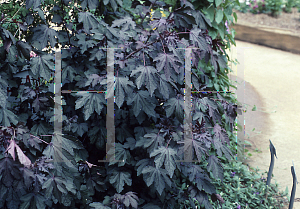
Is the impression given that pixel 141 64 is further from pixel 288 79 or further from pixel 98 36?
pixel 288 79

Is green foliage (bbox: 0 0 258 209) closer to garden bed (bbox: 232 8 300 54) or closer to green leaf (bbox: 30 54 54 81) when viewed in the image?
green leaf (bbox: 30 54 54 81)

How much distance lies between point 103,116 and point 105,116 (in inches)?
0.7

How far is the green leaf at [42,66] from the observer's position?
1.85 m

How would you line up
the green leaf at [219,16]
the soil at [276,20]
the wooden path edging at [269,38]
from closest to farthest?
the green leaf at [219,16] < the wooden path edging at [269,38] < the soil at [276,20]

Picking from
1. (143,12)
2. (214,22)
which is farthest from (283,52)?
(143,12)

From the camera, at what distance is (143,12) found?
7.50ft

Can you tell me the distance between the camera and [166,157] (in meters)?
1.73

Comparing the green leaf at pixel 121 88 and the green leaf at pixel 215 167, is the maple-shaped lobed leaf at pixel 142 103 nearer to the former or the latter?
the green leaf at pixel 121 88

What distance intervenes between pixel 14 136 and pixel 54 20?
3.03ft

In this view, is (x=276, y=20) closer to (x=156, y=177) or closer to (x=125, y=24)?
(x=125, y=24)

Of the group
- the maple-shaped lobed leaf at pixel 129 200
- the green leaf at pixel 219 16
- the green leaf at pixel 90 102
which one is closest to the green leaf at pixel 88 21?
the green leaf at pixel 90 102

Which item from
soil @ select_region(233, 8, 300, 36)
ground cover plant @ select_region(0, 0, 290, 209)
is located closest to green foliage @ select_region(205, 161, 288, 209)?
ground cover plant @ select_region(0, 0, 290, 209)

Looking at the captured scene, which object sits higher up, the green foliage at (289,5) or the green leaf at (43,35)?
the green foliage at (289,5)

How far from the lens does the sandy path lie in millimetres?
3486
